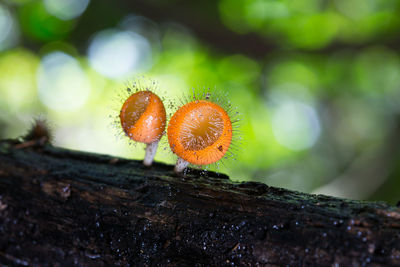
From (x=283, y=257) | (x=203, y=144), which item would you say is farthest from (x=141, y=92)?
(x=283, y=257)

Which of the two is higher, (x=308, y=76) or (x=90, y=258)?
(x=308, y=76)

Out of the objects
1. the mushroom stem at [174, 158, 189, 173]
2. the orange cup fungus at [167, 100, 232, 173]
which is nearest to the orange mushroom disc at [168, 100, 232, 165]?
the orange cup fungus at [167, 100, 232, 173]

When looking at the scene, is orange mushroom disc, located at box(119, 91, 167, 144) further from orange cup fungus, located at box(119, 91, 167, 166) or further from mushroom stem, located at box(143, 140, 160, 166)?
mushroom stem, located at box(143, 140, 160, 166)

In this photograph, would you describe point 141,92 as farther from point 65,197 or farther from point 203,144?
point 65,197

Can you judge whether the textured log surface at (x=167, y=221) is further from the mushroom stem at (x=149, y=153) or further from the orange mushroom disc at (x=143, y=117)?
the orange mushroom disc at (x=143, y=117)

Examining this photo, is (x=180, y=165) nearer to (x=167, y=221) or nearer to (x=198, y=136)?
(x=198, y=136)
